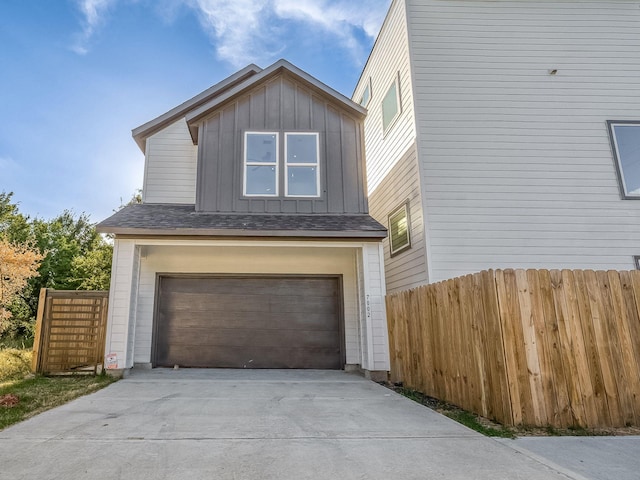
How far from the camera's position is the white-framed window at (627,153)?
771 cm

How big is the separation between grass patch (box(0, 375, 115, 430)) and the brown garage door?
5.82 feet

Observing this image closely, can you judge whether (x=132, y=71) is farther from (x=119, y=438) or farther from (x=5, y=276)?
(x=119, y=438)

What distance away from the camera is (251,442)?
10.3 ft

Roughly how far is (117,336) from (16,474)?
14.0 feet

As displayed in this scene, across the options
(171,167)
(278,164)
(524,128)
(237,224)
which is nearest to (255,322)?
(237,224)

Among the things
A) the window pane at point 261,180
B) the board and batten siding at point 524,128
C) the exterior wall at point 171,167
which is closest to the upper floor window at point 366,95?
the board and batten siding at point 524,128

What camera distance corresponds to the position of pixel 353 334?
8.08 metres

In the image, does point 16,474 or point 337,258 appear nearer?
point 16,474

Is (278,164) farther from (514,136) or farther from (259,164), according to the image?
(514,136)

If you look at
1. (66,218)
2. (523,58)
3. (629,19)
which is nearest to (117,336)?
(523,58)

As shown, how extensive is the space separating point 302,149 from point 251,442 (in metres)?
6.57

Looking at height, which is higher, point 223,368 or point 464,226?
point 464,226

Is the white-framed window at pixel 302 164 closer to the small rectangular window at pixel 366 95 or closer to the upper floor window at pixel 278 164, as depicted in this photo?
the upper floor window at pixel 278 164

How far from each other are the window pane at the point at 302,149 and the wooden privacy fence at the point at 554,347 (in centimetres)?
521
